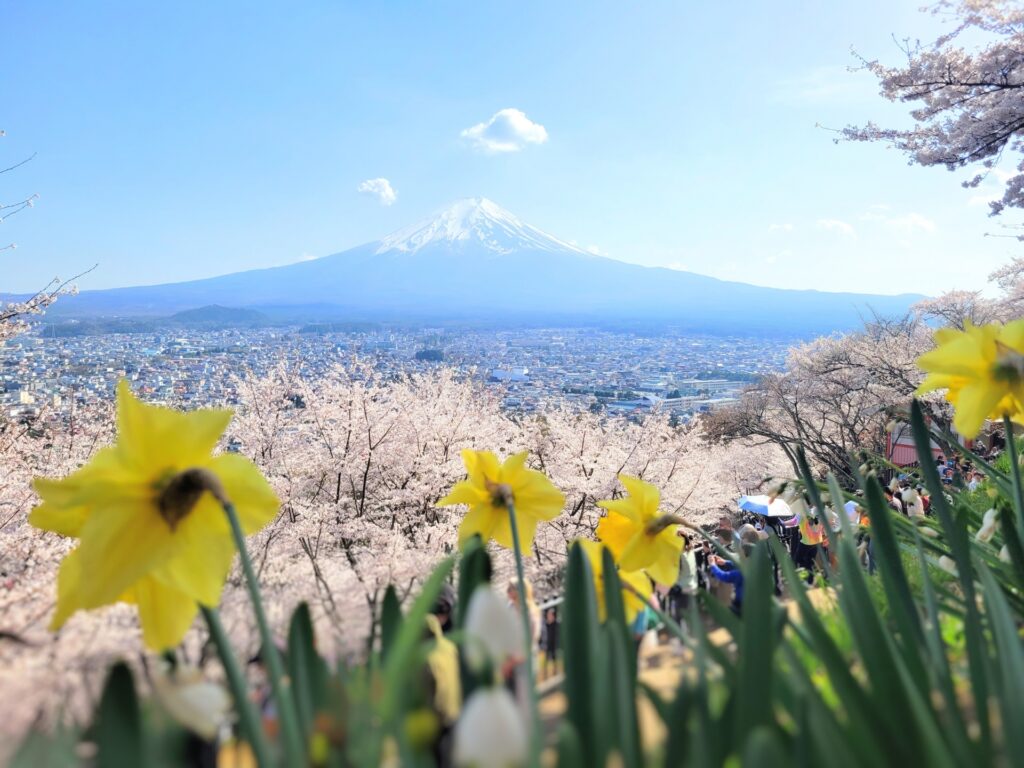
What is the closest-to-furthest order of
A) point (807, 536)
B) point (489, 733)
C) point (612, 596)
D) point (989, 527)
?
1. point (489, 733)
2. point (612, 596)
3. point (989, 527)
4. point (807, 536)

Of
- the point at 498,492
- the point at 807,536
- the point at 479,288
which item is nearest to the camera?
the point at 498,492

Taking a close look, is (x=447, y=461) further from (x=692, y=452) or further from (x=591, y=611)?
(x=591, y=611)

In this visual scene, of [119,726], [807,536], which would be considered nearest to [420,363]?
[807,536]

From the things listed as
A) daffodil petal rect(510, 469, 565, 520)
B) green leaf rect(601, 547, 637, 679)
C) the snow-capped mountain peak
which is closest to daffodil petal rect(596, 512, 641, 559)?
daffodil petal rect(510, 469, 565, 520)

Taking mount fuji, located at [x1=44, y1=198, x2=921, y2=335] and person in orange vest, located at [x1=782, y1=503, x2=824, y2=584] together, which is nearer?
person in orange vest, located at [x1=782, y1=503, x2=824, y2=584]

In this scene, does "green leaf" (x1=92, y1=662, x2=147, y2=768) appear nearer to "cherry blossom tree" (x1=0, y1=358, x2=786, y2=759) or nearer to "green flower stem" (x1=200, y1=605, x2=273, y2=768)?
"green flower stem" (x1=200, y1=605, x2=273, y2=768)

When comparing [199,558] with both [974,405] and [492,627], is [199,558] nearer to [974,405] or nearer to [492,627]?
[492,627]
